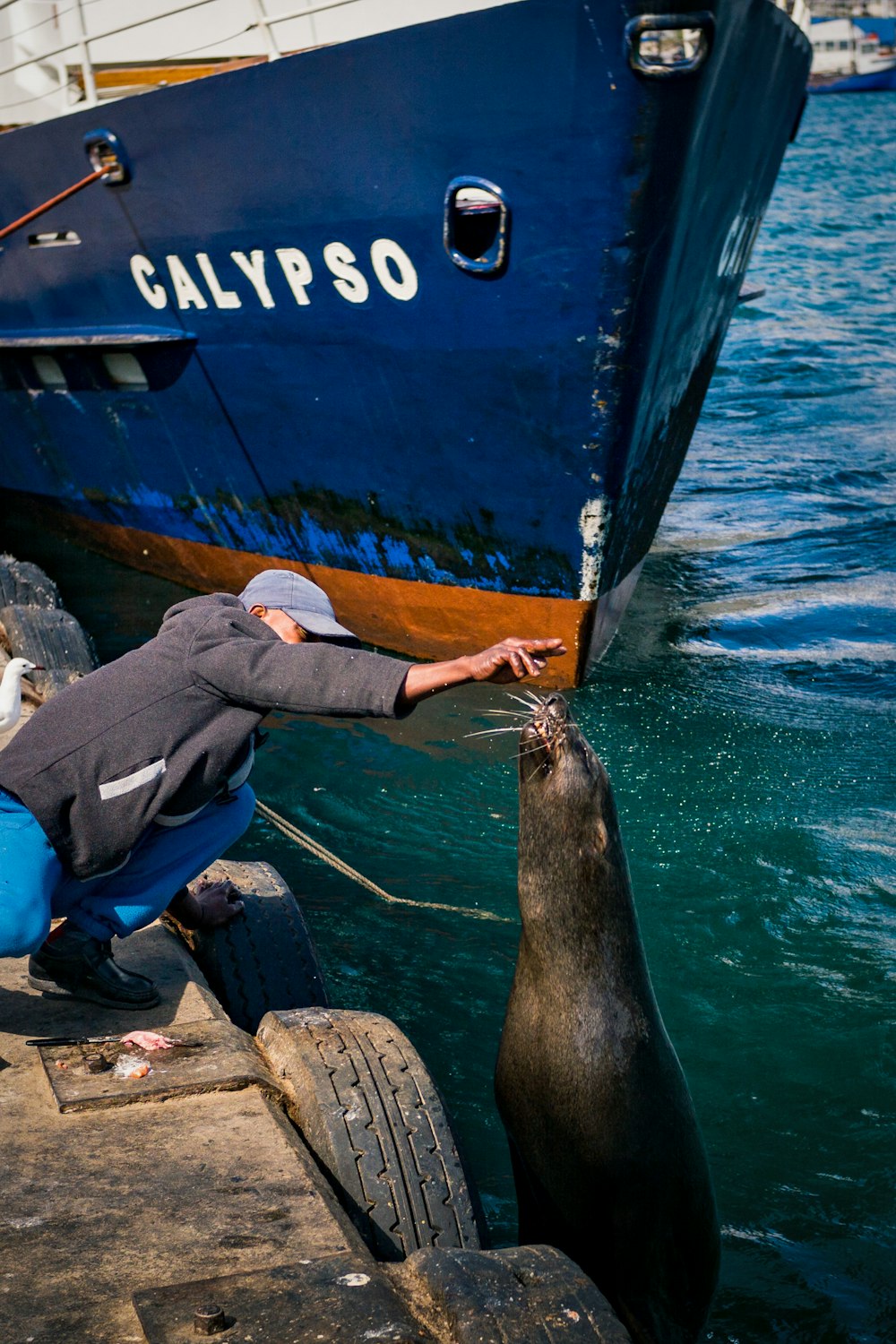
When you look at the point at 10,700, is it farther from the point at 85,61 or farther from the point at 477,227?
the point at 85,61

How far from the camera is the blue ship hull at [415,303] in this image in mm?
5598

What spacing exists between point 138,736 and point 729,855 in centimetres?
326

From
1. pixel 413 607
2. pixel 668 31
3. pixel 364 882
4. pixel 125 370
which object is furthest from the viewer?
pixel 125 370

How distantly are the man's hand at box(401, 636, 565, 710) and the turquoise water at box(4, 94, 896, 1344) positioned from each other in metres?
1.78

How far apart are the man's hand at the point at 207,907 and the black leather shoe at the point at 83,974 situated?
45 cm

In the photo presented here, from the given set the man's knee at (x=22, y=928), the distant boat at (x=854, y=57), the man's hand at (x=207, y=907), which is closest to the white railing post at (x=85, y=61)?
the man's hand at (x=207, y=907)

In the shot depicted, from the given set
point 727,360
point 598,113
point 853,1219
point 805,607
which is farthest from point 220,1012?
point 727,360

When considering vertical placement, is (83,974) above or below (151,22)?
below

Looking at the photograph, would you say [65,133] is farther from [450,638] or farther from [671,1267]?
[671,1267]

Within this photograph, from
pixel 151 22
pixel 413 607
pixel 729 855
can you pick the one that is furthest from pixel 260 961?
pixel 151 22

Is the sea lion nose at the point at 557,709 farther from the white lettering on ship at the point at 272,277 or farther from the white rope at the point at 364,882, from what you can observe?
the white lettering on ship at the point at 272,277

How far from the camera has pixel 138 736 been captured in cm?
302

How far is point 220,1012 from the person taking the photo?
3418 millimetres

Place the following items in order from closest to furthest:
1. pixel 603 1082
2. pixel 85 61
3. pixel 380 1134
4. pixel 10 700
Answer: pixel 380 1134 < pixel 603 1082 < pixel 10 700 < pixel 85 61
